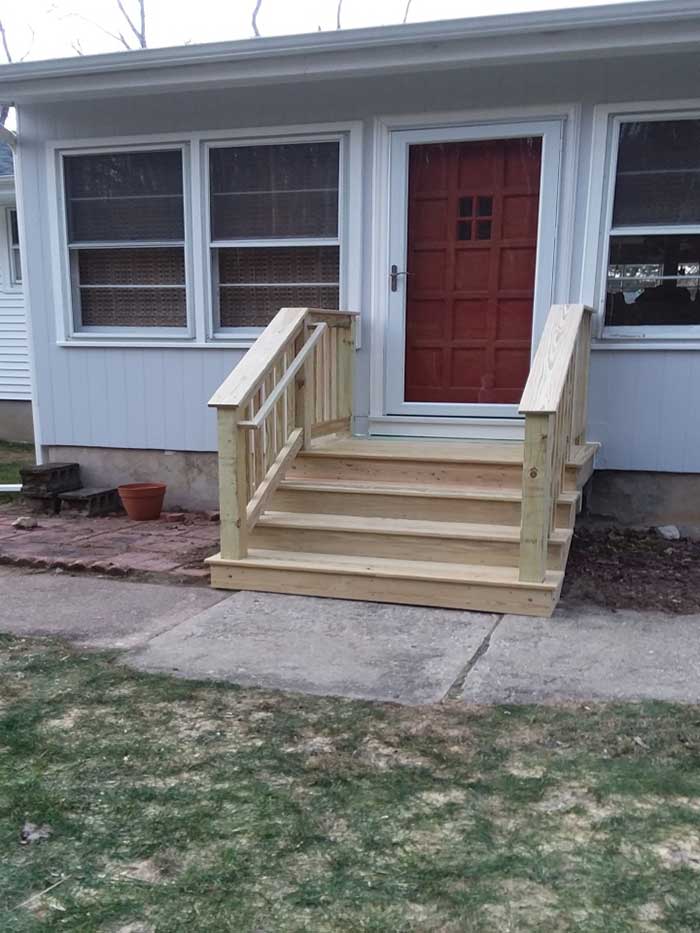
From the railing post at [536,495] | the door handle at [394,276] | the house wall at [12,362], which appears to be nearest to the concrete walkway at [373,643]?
the railing post at [536,495]

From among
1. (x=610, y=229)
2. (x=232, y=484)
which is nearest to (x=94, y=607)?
(x=232, y=484)

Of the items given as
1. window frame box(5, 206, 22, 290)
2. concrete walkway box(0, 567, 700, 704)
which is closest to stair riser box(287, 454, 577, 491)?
concrete walkway box(0, 567, 700, 704)

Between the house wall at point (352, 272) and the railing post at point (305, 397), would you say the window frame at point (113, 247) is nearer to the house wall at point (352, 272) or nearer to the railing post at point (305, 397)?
the house wall at point (352, 272)

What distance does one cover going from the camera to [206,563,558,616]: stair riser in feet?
12.7

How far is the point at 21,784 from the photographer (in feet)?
7.80

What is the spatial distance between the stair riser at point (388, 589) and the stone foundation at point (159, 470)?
1899mm

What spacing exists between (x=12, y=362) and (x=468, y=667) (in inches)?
366

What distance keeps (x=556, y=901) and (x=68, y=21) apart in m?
21.6

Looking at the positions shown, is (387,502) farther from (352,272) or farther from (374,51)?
(374,51)

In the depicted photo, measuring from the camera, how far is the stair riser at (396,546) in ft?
13.5

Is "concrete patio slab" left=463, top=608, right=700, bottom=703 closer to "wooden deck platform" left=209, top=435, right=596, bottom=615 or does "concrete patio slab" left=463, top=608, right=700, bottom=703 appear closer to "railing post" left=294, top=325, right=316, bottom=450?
"wooden deck platform" left=209, top=435, right=596, bottom=615

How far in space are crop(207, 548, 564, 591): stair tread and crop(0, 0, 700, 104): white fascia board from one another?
296 cm

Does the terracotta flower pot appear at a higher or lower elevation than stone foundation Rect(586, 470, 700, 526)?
lower

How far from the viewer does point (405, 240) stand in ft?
17.9
